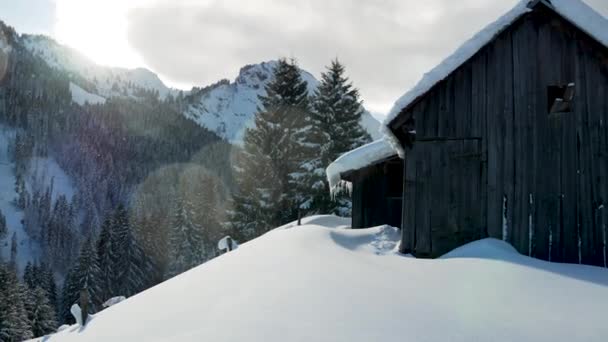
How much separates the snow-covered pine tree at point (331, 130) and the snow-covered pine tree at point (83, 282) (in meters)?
29.9

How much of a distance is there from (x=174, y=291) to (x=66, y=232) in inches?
4620

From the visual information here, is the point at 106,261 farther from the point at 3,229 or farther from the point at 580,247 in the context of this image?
the point at 3,229

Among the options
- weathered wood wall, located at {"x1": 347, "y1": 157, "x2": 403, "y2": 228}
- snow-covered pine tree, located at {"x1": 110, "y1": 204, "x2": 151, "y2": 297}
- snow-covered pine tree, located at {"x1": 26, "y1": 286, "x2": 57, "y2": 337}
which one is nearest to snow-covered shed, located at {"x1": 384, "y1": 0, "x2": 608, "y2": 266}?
weathered wood wall, located at {"x1": 347, "y1": 157, "x2": 403, "y2": 228}

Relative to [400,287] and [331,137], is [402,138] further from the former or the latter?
[331,137]

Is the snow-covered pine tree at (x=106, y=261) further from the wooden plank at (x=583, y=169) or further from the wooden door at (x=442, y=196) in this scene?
the wooden plank at (x=583, y=169)

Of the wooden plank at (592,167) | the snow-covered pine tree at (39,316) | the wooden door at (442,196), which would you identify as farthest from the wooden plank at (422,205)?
the snow-covered pine tree at (39,316)

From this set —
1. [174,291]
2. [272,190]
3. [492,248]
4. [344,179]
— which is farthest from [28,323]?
[492,248]

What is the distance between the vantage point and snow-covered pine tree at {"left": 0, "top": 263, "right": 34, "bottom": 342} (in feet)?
103

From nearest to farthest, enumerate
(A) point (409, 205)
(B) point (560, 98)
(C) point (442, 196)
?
(B) point (560, 98) → (C) point (442, 196) → (A) point (409, 205)

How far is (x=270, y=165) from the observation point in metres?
27.6

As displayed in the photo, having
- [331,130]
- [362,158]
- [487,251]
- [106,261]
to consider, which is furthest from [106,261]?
[487,251]

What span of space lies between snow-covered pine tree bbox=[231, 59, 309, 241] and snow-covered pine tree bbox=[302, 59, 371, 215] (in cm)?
100

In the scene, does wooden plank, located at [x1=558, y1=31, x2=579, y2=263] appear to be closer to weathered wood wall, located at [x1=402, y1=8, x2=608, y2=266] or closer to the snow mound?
weathered wood wall, located at [x1=402, y1=8, x2=608, y2=266]

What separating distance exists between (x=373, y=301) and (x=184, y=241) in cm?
5058
